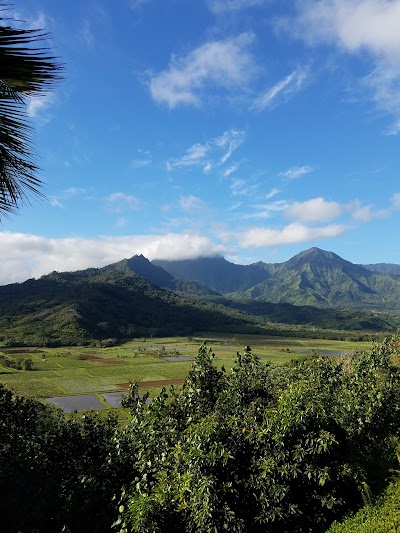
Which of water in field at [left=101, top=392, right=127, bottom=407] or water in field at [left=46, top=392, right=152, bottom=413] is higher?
water in field at [left=46, top=392, right=152, bottom=413]

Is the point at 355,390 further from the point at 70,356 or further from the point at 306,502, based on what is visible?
the point at 70,356

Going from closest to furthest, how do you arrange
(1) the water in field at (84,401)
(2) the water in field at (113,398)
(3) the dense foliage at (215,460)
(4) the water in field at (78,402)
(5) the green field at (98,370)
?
(3) the dense foliage at (215,460), (4) the water in field at (78,402), (1) the water in field at (84,401), (2) the water in field at (113,398), (5) the green field at (98,370)

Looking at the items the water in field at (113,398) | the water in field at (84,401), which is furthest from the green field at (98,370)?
the water in field at (84,401)

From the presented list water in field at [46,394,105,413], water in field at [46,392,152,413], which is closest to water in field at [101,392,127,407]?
water in field at [46,392,152,413]

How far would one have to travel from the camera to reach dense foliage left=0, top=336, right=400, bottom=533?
813 centimetres

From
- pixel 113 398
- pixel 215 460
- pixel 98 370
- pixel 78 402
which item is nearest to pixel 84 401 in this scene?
pixel 78 402

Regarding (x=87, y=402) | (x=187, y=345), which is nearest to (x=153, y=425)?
(x=87, y=402)

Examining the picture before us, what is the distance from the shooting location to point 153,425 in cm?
1092

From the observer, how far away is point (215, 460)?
8125 millimetres

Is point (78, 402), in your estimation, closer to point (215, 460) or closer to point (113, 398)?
point (113, 398)

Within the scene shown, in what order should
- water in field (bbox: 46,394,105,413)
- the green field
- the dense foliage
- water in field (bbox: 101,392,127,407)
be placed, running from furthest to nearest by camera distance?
the green field, water in field (bbox: 101,392,127,407), water in field (bbox: 46,394,105,413), the dense foliage

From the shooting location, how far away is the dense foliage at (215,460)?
26.7ft

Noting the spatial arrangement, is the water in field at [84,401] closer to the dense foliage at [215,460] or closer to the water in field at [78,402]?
the water in field at [78,402]

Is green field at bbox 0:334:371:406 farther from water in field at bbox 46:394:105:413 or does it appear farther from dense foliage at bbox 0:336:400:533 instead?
dense foliage at bbox 0:336:400:533
